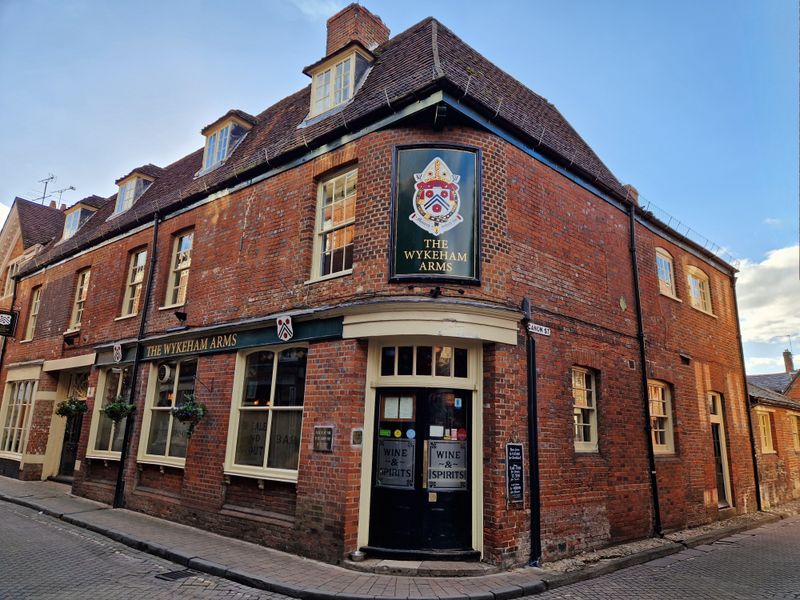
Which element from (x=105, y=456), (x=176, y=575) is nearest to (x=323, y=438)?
(x=176, y=575)

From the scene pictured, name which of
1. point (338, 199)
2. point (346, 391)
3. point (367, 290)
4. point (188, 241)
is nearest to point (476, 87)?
point (338, 199)

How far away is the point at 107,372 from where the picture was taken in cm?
1380

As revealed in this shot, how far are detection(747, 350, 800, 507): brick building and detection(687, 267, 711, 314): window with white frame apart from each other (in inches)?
141

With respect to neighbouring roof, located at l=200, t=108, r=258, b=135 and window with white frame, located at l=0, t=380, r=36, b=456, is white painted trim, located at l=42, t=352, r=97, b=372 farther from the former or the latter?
neighbouring roof, located at l=200, t=108, r=258, b=135

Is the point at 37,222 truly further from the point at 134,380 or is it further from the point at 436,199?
the point at 436,199

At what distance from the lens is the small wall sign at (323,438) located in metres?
8.08

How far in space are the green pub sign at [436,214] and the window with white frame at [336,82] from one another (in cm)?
290

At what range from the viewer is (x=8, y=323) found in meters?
18.6

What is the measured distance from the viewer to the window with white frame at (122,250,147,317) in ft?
45.6

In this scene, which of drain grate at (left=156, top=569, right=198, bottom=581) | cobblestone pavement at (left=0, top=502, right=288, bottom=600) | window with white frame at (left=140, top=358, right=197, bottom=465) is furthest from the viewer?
window with white frame at (left=140, top=358, right=197, bottom=465)

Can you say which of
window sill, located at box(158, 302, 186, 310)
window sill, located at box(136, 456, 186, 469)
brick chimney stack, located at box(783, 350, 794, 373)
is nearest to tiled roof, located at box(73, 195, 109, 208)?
window sill, located at box(158, 302, 186, 310)

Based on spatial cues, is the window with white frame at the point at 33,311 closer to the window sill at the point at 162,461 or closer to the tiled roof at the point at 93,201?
the tiled roof at the point at 93,201

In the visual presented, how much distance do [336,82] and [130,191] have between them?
31.2 feet

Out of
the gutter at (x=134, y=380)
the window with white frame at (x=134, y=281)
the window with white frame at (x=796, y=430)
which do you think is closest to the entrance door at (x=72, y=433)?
the window with white frame at (x=134, y=281)
